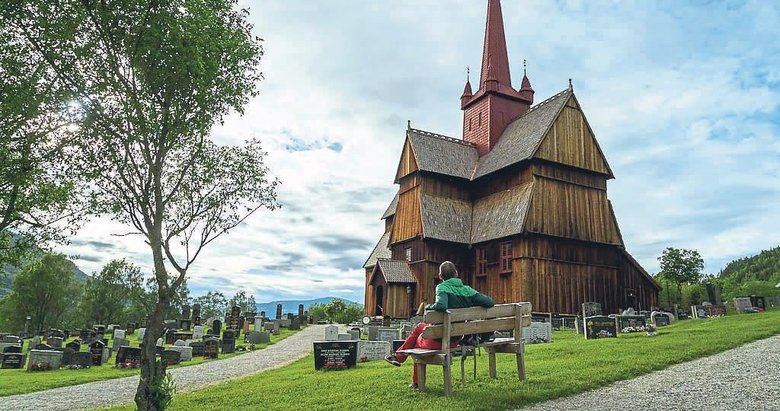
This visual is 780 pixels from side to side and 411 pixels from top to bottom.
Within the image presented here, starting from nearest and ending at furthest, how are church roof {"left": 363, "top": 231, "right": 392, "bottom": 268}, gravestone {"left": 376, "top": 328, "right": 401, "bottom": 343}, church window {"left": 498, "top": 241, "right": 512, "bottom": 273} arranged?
1. gravestone {"left": 376, "top": 328, "right": 401, "bottom": 343}
2. church window {"left": 498, "top": 241, "right": 512, "bottom": 273}
3. church roof {"left": 363, "top": 231, "right": 392, "bottom": 268}

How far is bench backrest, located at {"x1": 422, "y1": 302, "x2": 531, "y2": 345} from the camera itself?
7496 mm

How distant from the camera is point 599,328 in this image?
17438mm

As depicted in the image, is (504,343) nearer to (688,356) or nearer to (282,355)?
(688,356)

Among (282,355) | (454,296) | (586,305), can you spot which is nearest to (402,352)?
(454,296)

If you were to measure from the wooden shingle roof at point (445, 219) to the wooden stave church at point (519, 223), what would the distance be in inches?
3.0

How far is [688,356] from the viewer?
1074cm

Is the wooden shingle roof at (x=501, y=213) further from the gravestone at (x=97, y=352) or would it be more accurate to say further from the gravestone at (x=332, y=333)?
the gravestone at (x=97, y=352)

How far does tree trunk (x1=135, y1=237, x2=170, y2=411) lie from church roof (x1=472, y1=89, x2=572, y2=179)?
991 inches

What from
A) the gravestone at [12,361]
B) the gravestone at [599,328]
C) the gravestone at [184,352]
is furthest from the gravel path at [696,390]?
the gravestone at [12,361]

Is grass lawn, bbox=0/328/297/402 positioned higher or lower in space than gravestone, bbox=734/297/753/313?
lower

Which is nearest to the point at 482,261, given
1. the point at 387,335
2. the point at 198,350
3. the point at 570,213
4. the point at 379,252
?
the point at 570,213

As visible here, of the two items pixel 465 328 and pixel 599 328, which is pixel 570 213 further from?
pixel 465 328

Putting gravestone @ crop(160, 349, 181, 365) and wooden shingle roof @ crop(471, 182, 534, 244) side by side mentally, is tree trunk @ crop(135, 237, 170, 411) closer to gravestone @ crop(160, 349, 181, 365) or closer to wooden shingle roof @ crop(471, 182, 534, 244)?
gravestone @ crop(160, 349, 181, 365)

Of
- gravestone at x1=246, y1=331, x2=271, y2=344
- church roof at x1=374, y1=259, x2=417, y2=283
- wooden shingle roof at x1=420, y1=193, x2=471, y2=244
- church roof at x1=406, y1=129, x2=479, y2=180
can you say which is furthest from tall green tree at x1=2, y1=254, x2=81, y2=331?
wooden shingle roof at x1=420, y1=193, x2=471, y2=244
